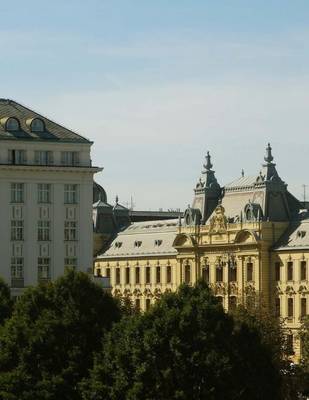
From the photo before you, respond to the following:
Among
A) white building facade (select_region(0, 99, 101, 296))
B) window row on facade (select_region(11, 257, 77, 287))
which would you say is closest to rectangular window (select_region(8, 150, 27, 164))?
white building facade (select_region(0, 99, 101, 296))

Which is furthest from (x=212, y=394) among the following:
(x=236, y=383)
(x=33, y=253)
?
(x=33, y=253)

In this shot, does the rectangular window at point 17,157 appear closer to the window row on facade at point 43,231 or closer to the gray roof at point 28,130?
the gray roof at point 28,130

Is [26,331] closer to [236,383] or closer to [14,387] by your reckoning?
[14,387]

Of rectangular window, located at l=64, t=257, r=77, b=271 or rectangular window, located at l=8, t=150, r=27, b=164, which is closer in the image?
rectangular window, located at l=8, t=150, r=27, b=164

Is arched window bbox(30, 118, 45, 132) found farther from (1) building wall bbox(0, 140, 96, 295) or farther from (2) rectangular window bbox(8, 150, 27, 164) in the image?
(2) rectangular window bbox(8, 150, 27, 164)

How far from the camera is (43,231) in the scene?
6476 inches

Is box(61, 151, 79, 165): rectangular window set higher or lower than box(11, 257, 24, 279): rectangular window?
higher

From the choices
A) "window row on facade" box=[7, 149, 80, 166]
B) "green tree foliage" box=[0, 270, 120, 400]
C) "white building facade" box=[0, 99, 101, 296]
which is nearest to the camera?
"green tree foliage" box=[0, 270, 120, 400]

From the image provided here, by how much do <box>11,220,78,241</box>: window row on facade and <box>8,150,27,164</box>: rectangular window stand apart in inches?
184

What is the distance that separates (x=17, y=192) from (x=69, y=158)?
16.8ft

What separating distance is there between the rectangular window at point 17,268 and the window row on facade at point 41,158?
7534 millimetres

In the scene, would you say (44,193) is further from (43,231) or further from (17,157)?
(17,157)

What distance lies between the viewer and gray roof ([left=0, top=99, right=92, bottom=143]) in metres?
164

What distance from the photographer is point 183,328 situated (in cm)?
12356
